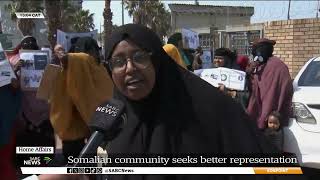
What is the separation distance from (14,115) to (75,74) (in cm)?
66

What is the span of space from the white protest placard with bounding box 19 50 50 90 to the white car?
2521 millimetres

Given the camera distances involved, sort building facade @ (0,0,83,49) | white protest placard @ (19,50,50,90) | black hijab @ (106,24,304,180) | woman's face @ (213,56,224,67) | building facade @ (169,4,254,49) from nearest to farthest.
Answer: black hijab @ (106,24,304,180) → white protest placard @ (19,50,50,90) → building facade @ (0,0,83,49) → woman's face @ (213,56,224,67) → building facade @ (169,4,254,49)

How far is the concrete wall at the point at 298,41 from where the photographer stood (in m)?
10.1

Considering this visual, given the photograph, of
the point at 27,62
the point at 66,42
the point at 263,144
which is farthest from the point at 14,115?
the point at 263,144

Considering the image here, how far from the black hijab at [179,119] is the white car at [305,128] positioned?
9.58 ft

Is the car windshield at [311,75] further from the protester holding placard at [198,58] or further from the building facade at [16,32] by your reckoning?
the building facade at [16,32]

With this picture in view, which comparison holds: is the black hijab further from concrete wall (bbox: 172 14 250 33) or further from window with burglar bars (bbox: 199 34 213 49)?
concrete wall (bbox: 172 14 250 33)

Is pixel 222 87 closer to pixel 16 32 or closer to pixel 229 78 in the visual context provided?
pixel 229 78

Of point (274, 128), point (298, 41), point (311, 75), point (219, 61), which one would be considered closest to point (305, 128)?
point (274, 128)

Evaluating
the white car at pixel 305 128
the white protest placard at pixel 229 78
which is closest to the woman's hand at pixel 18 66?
the white protest placard at pixel 229 78

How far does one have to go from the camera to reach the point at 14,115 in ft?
13.0

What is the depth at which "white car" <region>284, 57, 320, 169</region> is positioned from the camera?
4.77 meters

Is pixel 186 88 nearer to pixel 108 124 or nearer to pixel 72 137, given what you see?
pixel 108 124

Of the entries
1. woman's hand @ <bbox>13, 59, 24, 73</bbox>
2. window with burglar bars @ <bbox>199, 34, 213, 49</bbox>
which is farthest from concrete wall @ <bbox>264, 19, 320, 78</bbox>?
woman's hand @ <bbox>13, 59, 24, 73</bbox>
